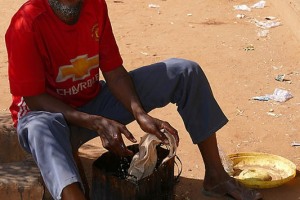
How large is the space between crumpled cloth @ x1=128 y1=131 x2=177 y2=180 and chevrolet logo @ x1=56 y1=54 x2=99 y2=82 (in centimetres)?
54

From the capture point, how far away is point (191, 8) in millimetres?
8578

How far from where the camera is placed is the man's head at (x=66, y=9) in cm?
335

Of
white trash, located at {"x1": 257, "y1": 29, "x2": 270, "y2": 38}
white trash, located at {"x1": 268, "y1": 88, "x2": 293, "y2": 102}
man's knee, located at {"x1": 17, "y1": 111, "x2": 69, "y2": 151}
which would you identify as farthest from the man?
white trash, located at {"x1": 257, "y1": 29, "x2": 270, "y2": 38}

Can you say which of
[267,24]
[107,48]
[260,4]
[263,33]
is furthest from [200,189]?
[260,4]

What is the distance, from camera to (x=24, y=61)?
3.22 meters

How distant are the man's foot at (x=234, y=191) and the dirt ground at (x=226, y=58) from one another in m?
0.16

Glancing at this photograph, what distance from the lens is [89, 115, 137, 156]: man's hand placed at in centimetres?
311

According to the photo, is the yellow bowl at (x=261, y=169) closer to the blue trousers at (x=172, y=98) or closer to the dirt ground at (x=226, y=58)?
the dirt ground at (x=226, y=58)

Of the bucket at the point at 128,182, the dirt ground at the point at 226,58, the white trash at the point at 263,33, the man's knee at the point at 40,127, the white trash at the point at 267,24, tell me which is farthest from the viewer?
the white trash at the point at 267,24

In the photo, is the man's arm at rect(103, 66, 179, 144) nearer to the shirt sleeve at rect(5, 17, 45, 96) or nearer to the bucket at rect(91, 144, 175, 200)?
the bucket at rect(91, 144, 175, 200)

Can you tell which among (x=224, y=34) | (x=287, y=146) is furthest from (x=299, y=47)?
(x=287, y=146)

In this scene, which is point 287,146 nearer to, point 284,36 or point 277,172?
point 277,172

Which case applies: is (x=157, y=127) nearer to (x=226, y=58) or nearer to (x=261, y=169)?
(x=261, y=169)

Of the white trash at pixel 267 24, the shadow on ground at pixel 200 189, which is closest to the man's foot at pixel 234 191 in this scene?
the shadow on ground at pixel 200 189
